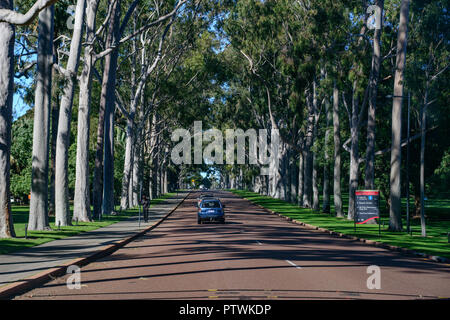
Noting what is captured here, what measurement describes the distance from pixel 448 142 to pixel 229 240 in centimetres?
3019

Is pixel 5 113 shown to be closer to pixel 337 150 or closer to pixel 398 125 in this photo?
pixel 398 125

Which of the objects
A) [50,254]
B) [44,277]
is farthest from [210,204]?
[44,277]

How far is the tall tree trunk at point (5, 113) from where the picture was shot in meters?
20.6

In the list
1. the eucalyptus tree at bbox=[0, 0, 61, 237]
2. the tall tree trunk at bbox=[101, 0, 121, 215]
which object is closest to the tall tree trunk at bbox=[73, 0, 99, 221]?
the tall tree trunk at bbox=[101, 0, 121, 215]

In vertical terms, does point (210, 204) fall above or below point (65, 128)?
below

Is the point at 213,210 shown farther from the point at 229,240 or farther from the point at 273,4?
the point at 273,4

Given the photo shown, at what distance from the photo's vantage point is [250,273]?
13508 mm

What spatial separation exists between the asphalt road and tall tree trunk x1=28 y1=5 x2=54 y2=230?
16.1 ft

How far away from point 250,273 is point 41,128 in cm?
1411

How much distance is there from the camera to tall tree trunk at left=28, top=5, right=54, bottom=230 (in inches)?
955

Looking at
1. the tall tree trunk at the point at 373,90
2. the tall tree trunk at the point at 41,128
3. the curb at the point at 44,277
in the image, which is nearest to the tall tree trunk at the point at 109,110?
the tall tree trunk at the point at 41,128

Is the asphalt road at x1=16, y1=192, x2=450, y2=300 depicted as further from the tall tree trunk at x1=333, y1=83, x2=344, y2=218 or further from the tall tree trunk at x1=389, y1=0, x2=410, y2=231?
the tall tree trunk at x1=333, y1=83, x2=344, y2=218

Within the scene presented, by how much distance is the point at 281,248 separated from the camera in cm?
2017

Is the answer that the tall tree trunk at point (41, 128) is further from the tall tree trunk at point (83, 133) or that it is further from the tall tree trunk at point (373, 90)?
the tall tree trunk at point (373, 90)
